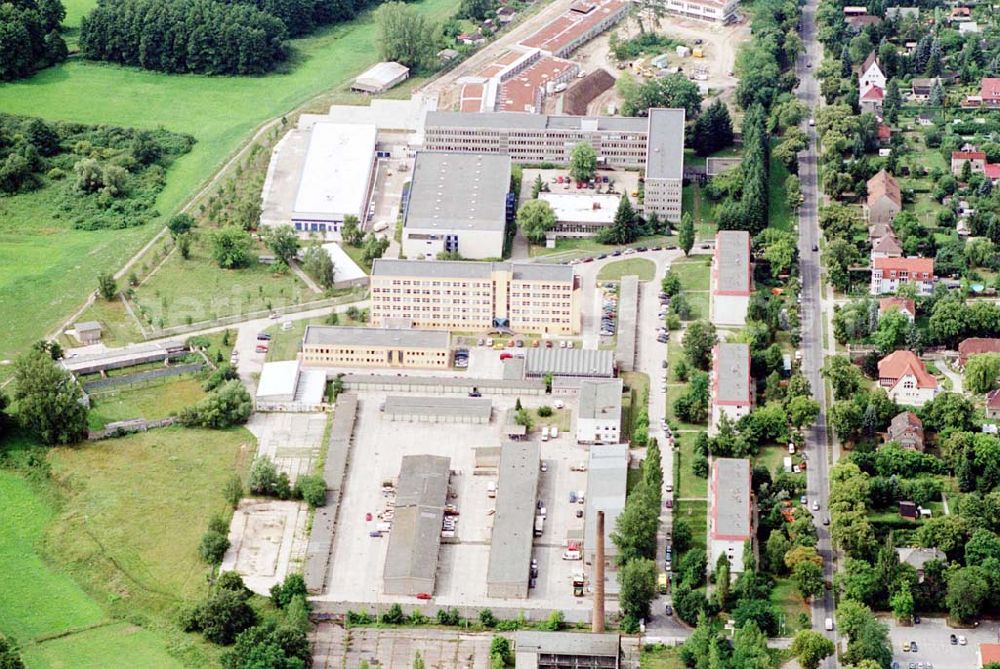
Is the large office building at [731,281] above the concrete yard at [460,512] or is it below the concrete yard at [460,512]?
above

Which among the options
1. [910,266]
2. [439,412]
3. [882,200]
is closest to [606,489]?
[439,412]

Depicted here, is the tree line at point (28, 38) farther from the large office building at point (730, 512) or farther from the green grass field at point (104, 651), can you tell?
the large office building at point (730, 512)

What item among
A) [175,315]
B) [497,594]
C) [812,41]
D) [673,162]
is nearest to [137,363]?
[175,315]

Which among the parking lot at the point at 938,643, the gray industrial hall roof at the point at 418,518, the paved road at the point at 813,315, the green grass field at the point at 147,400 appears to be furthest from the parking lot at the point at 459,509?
the parking lot at the point at 938,643

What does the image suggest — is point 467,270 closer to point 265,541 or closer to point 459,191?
point 459,191

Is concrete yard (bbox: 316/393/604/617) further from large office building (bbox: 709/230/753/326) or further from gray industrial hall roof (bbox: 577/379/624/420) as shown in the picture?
large office building (bbox: 709/230/753/326)

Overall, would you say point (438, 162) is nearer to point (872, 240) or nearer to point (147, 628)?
point (872, 240)
